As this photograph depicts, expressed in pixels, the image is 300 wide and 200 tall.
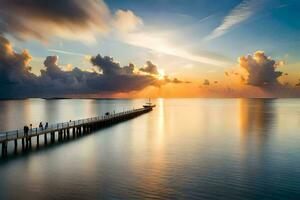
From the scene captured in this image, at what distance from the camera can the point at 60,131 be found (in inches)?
2154

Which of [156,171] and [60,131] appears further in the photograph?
[60,131]

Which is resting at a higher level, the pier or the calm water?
the pier

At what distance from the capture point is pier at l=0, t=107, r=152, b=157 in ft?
133

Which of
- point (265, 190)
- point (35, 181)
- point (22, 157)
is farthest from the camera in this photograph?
point (22, 157)

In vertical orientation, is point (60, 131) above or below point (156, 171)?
above

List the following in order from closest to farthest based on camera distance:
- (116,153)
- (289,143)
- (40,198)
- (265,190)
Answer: (40,198), (265,190), (116,153), (289,143)

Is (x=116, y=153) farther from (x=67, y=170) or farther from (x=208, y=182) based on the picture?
(x=208, y=182)

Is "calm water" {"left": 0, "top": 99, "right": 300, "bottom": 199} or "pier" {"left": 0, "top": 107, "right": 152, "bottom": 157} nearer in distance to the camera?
"calm water" {"left": 0, "top": 99, "right": 300, "bottom": 199}

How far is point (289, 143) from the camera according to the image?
51.6 m

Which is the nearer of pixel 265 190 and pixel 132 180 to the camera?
pixel 265 190

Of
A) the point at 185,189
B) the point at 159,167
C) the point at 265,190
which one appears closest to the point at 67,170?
the point at 159,167

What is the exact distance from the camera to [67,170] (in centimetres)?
3222

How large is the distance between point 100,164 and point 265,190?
1961cm

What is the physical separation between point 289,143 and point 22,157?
45656mm
